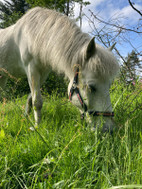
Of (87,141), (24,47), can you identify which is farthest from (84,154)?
(24,47)

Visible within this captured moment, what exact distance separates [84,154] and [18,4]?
2291cm

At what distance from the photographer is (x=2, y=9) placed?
19578 millimetres

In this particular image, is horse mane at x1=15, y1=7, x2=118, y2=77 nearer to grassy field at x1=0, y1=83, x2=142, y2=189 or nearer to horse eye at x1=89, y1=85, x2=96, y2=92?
horse eye at x1=89, y1=85, x2=96, y2=92

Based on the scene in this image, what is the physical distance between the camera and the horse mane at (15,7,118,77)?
6.26ft

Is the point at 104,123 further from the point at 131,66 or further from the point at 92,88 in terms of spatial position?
the point at 131,66

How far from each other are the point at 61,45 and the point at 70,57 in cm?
24

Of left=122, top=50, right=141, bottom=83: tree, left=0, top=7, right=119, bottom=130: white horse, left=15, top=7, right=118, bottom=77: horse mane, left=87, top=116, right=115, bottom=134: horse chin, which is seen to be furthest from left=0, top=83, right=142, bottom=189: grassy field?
left=122, top=50, right=141, bottom=83: tree

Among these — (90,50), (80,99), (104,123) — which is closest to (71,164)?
(104,123)

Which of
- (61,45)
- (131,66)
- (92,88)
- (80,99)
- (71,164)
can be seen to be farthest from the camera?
(131,66)

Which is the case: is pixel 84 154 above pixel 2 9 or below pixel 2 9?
below

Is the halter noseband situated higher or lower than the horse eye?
lower

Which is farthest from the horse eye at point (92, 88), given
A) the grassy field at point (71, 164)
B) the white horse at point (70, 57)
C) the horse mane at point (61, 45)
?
the grassy field at point (71, 164)

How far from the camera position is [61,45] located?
2186mm

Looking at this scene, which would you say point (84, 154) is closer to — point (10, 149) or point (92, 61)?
point (10, 149)
